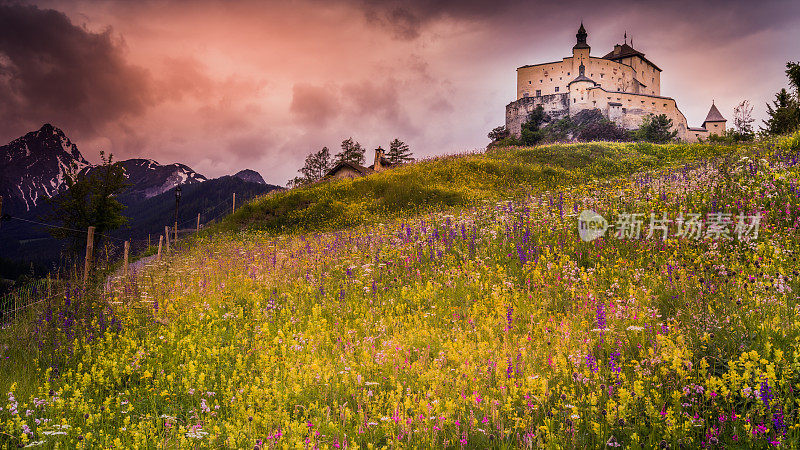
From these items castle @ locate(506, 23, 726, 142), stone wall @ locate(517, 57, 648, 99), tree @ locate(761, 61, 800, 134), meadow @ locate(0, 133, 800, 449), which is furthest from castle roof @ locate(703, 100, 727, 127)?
meadow @ locate(0, 133, 800, 449)

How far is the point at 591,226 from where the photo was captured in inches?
331

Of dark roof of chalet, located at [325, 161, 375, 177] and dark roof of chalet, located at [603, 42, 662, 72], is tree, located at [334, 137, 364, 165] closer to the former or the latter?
dark roof of chalet, located at [325, 161, 375, 177]

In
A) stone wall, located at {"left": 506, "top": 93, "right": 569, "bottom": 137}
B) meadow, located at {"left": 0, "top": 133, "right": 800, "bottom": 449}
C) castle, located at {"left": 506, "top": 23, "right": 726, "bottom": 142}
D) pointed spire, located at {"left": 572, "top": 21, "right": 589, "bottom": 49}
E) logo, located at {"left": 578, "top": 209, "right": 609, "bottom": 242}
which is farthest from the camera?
pointed spire, located at {"left": 572, "top": 21, "right": 589, "bottom": 49}

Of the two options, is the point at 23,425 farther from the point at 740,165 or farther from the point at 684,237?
the point at 740,165

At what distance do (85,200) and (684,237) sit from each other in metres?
53.0

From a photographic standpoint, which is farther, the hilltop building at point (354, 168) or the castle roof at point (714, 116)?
the castle roof at point (714, 116)

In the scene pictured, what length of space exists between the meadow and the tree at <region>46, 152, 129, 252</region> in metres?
41.7

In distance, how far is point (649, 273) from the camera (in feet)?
19.8

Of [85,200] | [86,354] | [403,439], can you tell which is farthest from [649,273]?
[85,200]

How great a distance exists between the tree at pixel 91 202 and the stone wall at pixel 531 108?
86.6m

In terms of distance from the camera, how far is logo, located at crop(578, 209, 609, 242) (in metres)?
7.92

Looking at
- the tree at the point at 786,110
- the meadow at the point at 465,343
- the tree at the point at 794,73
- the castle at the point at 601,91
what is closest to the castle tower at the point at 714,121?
the castle at the point at 601,91

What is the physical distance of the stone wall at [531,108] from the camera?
4269 inches

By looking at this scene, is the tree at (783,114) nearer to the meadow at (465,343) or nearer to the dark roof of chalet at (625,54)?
the meadow at (465,343)
